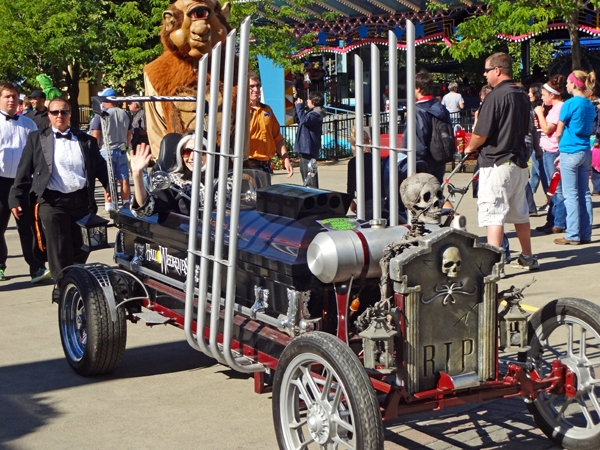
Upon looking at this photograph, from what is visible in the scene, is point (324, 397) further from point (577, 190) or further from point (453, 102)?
point (453, 102)

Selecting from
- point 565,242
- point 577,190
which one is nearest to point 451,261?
point 577,190

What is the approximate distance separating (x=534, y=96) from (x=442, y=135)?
14.6 feet

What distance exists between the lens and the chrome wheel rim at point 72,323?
5352mm

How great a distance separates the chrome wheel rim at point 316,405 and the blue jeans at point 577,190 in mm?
6129

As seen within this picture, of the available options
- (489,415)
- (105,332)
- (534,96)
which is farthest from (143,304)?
(534,96)

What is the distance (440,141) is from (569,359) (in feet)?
14.1

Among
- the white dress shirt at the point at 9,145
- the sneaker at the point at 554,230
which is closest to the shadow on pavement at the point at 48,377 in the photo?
the white dress shirt at the point at 9,145

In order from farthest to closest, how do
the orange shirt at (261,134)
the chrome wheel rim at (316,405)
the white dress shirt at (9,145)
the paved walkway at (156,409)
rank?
the orange shirt at (261,134) → the white dress shirt at (9,145) → the paved walkway at (156,409) → the chrome wheel rim at (316,405)

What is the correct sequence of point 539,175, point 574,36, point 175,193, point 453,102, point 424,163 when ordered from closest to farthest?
point 175,193 < point 424,163 < point 539,175 < point 574,36 < point 453,102

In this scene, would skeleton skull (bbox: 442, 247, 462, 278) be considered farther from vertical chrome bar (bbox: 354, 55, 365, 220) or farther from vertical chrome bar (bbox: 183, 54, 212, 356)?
vertical chrome bar (bbox: 183, 54, 212, 356)

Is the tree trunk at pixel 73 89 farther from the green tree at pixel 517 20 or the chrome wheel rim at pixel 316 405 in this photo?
the chrome wheel rim at pixel 316 405

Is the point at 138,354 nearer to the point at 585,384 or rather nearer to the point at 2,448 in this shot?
the point at 2,448

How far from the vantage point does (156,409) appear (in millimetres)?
4719

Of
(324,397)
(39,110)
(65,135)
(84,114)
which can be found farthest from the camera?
(84,114)
